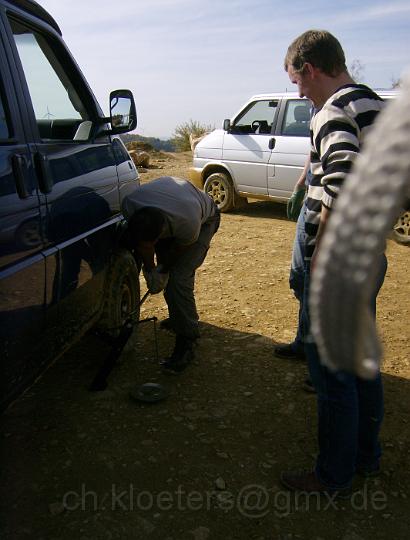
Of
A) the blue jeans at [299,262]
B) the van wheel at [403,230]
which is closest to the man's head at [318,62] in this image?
the blue jeans at [299,262]

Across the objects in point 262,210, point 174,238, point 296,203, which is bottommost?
point 262,210

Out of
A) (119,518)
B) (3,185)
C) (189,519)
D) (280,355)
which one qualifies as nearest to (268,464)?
(189,519)

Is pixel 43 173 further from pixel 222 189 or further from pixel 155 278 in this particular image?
pixel 222 189

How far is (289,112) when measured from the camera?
772cm

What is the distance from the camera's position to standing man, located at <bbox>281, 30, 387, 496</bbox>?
2.00m

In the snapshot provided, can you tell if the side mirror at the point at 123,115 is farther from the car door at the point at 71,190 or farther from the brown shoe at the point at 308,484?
the brown shoe at the point at 308,484

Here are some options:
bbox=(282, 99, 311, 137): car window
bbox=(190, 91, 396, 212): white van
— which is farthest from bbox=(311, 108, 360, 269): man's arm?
bbox=(282, 99, 311, 137): car window

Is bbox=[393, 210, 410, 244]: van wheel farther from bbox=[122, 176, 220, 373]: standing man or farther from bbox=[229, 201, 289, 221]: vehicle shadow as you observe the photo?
bbox=[122, 176, 220, 373]: standing man

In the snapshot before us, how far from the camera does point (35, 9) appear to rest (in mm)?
2631

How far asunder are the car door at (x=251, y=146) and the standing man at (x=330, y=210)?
567cm

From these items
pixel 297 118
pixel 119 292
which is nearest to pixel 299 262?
pixel 119 292

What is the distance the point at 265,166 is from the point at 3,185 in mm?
6428

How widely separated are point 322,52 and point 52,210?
4.44ft

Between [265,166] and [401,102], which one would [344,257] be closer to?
[401,102]
